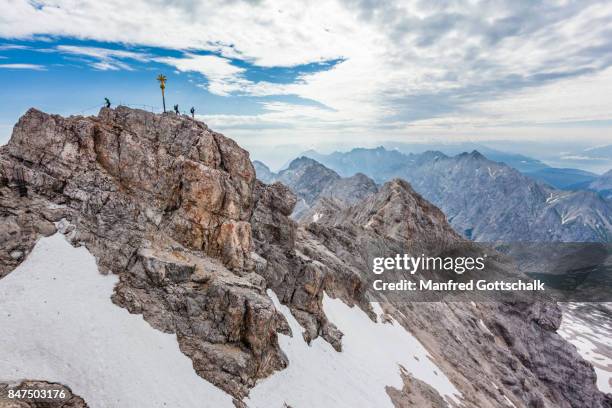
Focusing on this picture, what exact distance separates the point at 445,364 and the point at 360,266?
66.6 feet

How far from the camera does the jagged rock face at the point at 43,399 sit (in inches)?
640

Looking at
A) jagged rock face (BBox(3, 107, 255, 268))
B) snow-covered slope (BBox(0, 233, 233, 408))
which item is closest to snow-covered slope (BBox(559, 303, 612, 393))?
jagged rock face (BBox(3, 107, 255, 268))

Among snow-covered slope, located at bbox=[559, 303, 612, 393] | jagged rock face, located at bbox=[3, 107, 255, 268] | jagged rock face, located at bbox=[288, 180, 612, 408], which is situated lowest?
snow-covered slope, located at bbox=[559, 303, 612, 393]

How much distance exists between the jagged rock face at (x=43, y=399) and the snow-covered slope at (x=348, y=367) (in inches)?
437

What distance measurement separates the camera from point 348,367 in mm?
36938

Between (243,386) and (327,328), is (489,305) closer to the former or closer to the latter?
(327,328)

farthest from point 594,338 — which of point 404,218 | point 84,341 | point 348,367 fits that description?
point 84,341

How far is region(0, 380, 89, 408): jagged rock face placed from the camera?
640 inches

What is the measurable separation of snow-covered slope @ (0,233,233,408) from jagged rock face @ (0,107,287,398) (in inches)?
34.9

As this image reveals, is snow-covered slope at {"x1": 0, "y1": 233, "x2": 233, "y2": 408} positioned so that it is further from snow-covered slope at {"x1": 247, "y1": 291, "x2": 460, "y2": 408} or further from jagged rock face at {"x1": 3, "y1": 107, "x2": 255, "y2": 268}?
snow-covered slope at {"x1": 247, "y1": 291, "x2": 460, "y2": 408}

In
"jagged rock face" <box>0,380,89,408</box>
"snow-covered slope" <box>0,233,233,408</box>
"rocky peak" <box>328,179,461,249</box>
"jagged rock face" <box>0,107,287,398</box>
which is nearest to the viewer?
"jagged rock face" <box>0,380,89,408</box>

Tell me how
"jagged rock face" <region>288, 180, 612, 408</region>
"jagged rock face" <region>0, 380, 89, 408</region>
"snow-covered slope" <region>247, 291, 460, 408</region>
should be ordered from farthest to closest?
"jagged rock face" <region>288, 180, 612, 408</region> → "snow-covered slope" <region>247, 291, 460, 408</region> → "jagged rock face" <region>0, 380, 89, 408</region>

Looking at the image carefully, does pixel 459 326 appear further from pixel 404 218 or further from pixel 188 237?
pixel 188 237

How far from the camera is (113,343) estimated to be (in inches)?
854
